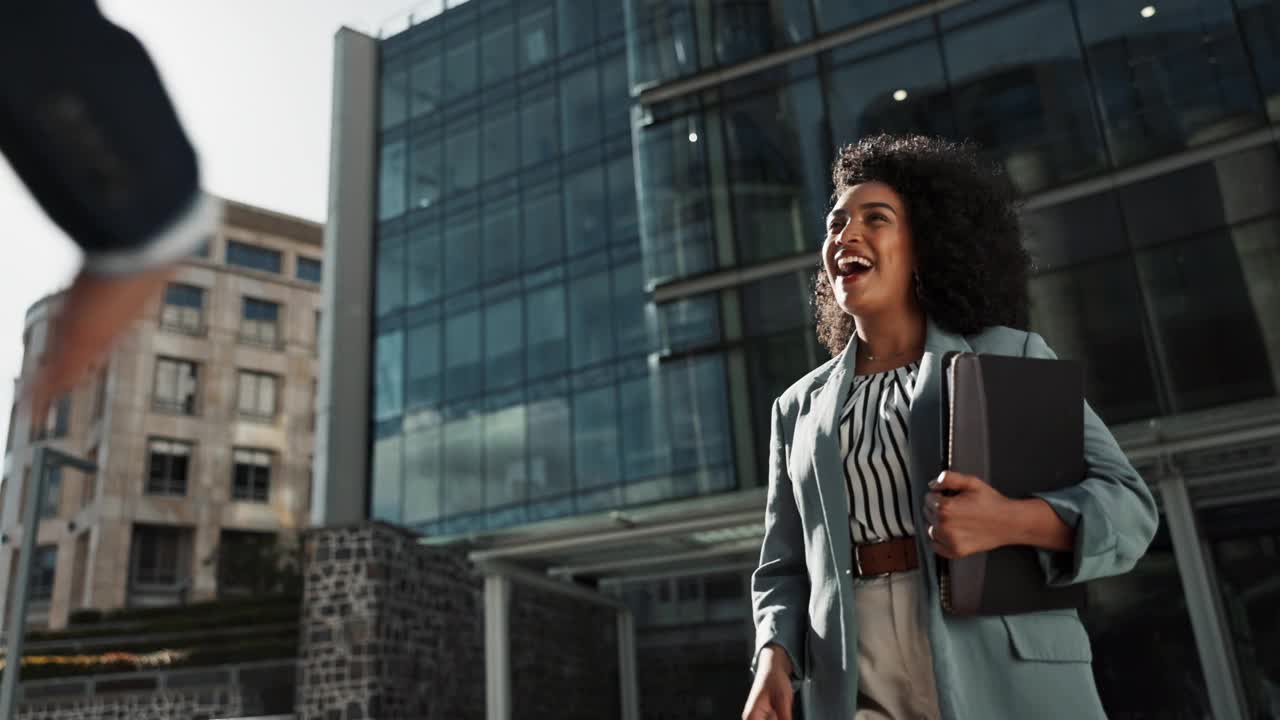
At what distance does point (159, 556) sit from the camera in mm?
48656

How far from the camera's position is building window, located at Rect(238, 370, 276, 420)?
5281 cm

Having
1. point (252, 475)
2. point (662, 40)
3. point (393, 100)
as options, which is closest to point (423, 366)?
point (393, 100)

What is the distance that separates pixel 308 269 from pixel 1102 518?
194 ft

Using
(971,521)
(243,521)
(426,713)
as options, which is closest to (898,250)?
(971,521)

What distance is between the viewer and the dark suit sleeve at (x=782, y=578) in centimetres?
232

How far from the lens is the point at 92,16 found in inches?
33.7

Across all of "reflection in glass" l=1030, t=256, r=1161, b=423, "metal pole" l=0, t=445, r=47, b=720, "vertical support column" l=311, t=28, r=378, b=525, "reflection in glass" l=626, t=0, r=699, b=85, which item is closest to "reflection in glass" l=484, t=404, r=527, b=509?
"vertical support column" l=311, t=28, r=378, b=525

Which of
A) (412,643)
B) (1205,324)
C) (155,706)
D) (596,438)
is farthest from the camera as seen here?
(155,706)

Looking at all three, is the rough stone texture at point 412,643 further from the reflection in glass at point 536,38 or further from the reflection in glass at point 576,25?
the reflection in glass at point 576,25

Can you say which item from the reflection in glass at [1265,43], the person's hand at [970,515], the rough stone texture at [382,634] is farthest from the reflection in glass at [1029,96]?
the person's hand at [970,515]

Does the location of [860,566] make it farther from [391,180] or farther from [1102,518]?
[391,180]

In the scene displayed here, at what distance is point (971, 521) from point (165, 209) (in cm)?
150

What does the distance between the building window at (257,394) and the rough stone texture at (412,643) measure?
111 feet

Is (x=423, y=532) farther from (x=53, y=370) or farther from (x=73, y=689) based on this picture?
(x=53, y=370)
